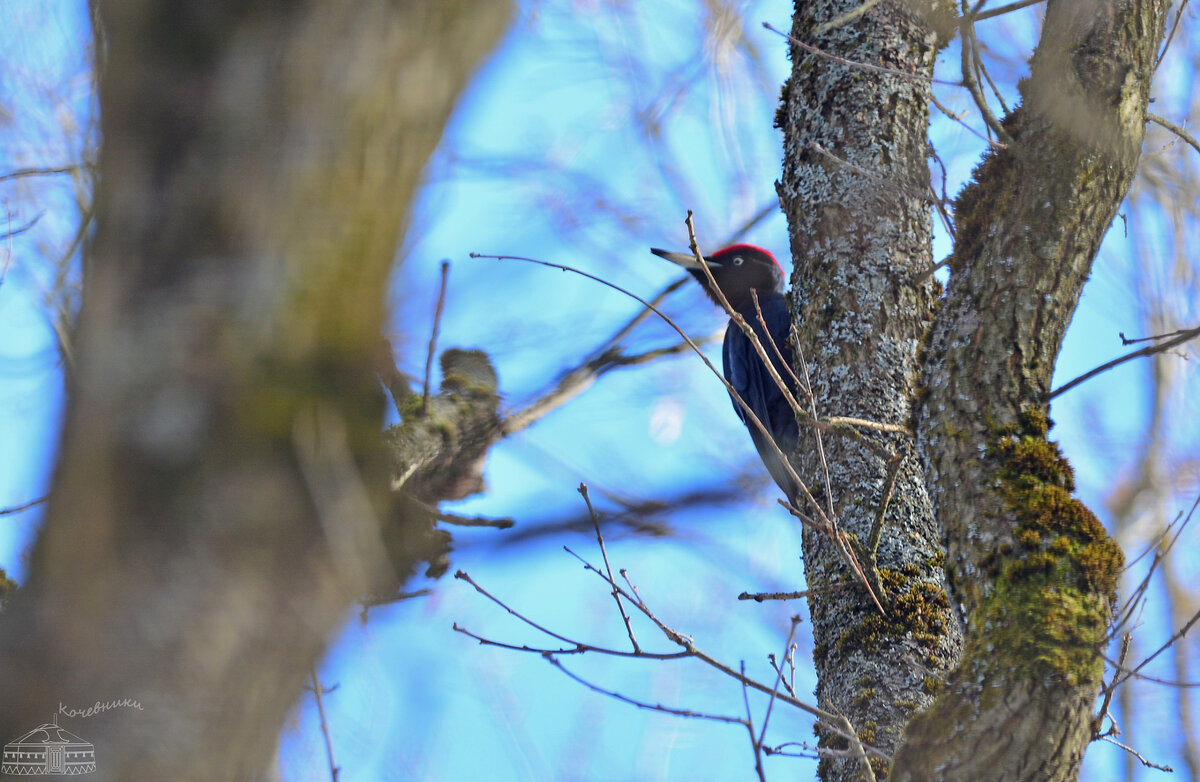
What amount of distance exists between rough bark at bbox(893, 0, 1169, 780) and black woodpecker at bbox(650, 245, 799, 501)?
214 cm

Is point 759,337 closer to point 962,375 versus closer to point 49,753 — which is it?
point 962,375

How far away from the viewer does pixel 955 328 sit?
1.81 meters

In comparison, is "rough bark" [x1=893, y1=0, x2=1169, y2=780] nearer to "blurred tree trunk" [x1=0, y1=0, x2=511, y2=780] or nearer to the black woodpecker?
"blurred tree trunk" [x1=0, y1=0, x2=511, y2=780]

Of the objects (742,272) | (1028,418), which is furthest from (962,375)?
(742,272)

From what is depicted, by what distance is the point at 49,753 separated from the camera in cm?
100

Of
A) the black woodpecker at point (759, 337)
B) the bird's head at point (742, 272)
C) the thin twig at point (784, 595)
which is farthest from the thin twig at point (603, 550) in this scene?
the bird's head at point (742, 272)

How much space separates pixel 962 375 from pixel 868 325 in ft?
3.03

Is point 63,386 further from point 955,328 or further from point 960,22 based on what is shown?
point 960,22

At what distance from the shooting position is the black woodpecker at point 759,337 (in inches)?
186

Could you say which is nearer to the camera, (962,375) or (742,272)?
(962,375)

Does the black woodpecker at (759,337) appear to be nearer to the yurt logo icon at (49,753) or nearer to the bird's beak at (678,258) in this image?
the bird's beak at (678,258)

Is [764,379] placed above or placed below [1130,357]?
above

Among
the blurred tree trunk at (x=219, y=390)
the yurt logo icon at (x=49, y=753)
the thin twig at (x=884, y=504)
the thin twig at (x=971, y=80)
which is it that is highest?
the thin twig at (x=971, y=80)

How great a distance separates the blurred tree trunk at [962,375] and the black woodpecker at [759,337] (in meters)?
1.30
